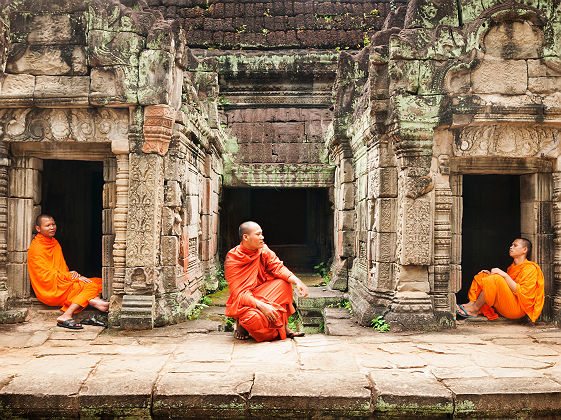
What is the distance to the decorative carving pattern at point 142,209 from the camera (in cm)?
541

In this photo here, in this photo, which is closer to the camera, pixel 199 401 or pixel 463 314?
pixel 199 401

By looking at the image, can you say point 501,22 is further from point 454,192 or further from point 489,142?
point 454,192

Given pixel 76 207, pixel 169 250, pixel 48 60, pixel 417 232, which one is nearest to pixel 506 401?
→ pixel 417 232

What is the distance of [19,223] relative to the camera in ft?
18.6

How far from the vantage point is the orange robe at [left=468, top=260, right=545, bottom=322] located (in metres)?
5.48

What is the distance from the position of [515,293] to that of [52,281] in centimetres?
558

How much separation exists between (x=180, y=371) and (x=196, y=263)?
10.5ft

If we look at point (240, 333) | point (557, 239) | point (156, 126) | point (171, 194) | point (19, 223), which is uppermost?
point (156, 126)

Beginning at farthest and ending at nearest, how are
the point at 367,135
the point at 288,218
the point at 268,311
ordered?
the point at 288,218, the point at 367,135, the point at 268,311

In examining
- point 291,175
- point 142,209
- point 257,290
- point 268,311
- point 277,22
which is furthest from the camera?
point 277,22

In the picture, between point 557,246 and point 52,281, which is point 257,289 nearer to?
point 52,281

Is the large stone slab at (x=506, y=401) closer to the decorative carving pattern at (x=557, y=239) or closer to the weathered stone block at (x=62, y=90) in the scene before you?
the decorative carving pattern at (x=557, y=239)

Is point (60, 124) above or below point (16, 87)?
below

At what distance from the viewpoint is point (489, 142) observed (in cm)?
546
